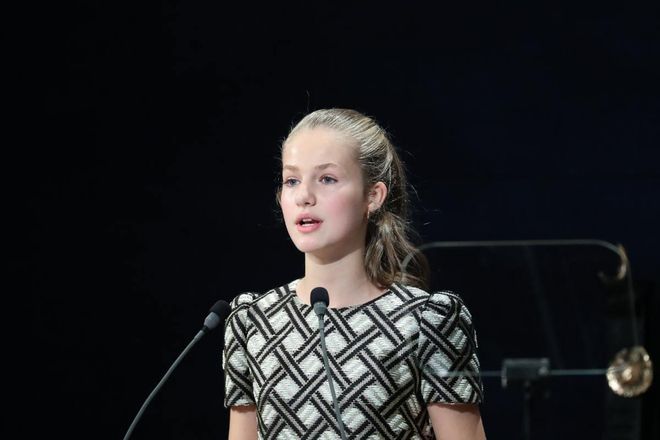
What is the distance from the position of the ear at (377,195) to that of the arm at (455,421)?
36 centimetres

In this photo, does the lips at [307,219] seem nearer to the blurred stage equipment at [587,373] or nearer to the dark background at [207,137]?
the blurred stage equipment at [587,373]

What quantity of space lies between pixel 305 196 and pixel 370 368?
30cm

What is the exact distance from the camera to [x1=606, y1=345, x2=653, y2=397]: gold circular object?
154cm

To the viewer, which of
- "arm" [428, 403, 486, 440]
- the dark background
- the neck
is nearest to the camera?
"arm" [428, 403, 486, 440]

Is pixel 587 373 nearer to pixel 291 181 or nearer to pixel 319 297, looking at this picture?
pixel 319 297

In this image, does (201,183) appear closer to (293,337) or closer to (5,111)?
(5,111)

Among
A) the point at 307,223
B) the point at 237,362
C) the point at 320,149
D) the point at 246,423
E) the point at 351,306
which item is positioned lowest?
the point at 246,423

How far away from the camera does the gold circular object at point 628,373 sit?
60.4 inches

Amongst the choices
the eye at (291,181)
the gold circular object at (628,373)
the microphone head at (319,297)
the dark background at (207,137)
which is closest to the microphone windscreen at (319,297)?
the microphone head at (319,297)

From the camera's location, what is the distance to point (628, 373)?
5.08 feet

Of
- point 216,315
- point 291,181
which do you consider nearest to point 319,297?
point 216,315

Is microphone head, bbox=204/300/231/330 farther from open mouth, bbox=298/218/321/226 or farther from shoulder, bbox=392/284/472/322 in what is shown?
shoulder, bbox=392/284/472/322

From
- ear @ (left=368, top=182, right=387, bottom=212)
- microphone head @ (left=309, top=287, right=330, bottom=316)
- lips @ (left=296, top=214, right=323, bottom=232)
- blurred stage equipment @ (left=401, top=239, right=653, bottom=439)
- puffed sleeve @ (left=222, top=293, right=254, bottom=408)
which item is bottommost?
puffed sleeve @ (left=222, top=293, right=254, bottom=408)

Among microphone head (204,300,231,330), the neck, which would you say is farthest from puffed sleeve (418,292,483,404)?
microphone head (204,300,231,330)
